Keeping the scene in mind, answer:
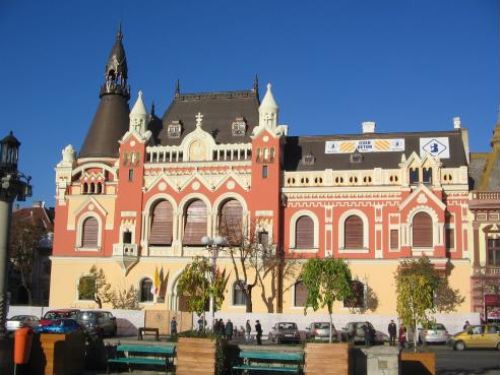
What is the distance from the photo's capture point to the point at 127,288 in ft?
179

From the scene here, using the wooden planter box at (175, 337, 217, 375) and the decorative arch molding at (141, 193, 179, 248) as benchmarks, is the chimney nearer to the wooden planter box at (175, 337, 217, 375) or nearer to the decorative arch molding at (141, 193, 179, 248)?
the decorative arch molding at (141, 193, 179, 248)

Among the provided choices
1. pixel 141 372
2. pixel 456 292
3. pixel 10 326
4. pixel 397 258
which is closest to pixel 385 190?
pixel 397 258

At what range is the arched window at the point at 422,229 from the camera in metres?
50.6

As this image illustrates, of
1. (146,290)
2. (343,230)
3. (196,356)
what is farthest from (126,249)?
(196,356)

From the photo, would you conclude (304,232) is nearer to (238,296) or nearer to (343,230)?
(343,230)

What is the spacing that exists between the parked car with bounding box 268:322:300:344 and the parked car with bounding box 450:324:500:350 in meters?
9.02

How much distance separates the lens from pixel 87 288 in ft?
180

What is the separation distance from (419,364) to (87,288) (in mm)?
37416

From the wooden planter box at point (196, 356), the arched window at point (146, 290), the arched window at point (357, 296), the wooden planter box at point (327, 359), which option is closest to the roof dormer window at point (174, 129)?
the arched window at point (146, 290)

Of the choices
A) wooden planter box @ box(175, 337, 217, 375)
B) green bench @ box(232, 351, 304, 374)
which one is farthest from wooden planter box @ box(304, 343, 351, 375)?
wooden planter box @ box(175, 337, 217, 375)

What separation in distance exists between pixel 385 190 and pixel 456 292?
8691 mm

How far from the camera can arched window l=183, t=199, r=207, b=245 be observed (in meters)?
54.1

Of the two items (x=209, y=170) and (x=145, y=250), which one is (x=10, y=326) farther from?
(x=209, y=170)

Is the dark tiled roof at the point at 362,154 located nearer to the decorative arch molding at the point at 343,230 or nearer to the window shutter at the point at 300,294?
the decorative arch molding at the point at 343,230
